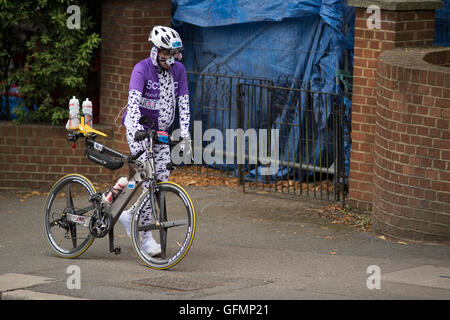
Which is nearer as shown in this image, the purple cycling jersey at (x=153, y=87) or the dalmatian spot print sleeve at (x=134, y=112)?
the dalmatian spot print sleeve at (x=134, y=112)

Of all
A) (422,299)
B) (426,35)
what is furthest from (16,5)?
(422,299)

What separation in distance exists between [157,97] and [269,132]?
3432 millimetres

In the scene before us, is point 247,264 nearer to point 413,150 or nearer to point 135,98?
point 135,98

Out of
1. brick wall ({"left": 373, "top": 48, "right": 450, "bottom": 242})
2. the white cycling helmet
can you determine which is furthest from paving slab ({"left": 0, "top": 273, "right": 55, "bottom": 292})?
brick wall ({"left": 373, "top": 48, "right": 450, "bottom": 242})

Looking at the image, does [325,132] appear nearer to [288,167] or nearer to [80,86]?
[288,167]

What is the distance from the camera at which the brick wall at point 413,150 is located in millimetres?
8297

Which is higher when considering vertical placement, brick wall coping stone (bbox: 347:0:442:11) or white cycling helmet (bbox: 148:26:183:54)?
brick wall coping stone (bbox: 347:0:442:11)

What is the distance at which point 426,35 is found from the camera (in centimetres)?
996

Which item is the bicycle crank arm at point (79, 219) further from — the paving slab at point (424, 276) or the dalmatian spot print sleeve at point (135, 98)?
the paving slab at point (424, 276)

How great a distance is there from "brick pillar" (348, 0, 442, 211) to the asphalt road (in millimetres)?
679

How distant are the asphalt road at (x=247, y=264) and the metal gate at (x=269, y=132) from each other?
67 centimetres

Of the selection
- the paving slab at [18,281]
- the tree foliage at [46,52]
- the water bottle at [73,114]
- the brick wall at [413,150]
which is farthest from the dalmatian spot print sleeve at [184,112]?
the tree foliage at [46,52]

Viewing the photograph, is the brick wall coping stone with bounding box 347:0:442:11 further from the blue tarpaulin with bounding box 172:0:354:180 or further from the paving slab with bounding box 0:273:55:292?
the paving slab with bounding box 0:273:55:292

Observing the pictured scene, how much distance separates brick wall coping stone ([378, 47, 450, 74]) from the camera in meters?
8.45
